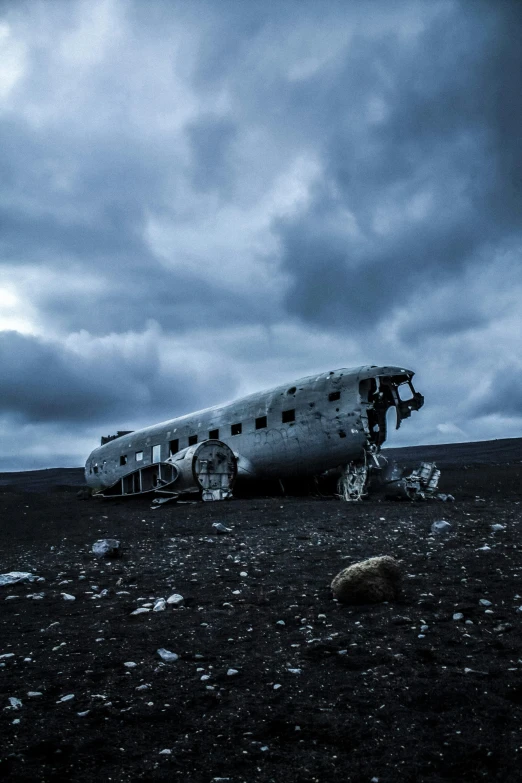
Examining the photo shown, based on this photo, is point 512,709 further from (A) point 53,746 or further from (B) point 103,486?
(B) point 103,486

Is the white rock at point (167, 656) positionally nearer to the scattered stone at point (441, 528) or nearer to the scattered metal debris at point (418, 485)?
the scattered stone at point (441, 528)

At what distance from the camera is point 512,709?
166 inches

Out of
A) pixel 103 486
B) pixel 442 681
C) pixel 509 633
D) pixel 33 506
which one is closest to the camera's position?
pixel 442 681

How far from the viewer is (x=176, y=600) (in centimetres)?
760

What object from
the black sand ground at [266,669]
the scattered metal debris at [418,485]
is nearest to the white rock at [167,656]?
the black sand ground at [266,669]

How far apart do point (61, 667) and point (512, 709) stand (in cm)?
430

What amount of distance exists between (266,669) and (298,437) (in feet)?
57.2

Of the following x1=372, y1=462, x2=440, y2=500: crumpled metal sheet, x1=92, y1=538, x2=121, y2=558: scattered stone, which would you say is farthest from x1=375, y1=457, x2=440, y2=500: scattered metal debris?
x1=92, y1=538, x2=121, y2=558: scattered stone

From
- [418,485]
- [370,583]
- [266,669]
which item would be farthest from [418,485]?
[266,669]

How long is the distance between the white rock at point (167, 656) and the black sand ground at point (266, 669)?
9 cm

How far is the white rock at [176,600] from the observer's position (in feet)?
24.8

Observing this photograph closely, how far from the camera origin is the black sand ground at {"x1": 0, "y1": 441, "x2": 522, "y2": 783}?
377cm

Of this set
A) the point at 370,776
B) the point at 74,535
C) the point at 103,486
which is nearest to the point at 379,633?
the point at 370,776

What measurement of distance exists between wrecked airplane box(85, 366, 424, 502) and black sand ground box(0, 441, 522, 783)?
1045 cm
